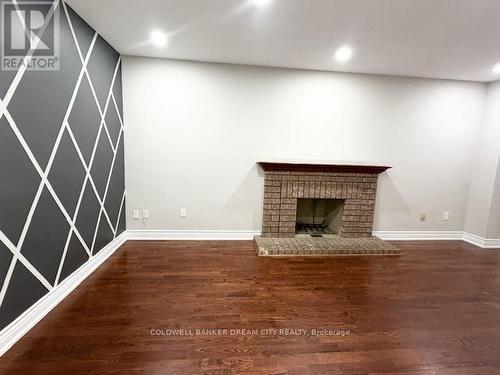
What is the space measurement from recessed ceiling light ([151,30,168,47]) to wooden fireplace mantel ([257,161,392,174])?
169 centimetres

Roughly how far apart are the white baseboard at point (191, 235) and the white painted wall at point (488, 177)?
3.13 meters

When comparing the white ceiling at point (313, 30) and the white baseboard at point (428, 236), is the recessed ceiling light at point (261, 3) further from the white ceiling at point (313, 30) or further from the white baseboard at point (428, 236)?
the white baseboard at point (428, 236)

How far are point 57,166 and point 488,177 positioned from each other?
498 cm

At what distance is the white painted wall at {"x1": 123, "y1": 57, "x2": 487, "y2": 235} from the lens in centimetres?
317

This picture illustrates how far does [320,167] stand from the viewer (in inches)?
129

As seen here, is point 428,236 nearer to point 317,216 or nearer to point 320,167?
point 317,216

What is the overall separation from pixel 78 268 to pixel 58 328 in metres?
0.64

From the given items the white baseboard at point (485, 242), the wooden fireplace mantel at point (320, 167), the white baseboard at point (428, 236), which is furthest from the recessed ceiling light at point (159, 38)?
the white baseboard at point (485, 242)

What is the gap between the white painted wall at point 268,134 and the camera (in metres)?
3.17

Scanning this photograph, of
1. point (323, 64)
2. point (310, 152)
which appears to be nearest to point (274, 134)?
point (310, 152)

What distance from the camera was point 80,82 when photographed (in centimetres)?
218

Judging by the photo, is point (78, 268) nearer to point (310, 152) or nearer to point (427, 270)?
point (310, 152)

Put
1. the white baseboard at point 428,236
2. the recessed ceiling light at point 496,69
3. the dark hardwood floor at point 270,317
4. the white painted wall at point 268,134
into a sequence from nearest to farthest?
the dark hardwood floor at point 270,317 → the recessed ceiling light at point 496,69 → the white painted wall at point 268,134 → the white baseboard at point 428,236

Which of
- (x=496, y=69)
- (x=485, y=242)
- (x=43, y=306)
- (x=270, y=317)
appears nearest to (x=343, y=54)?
(x=496, y=69)
